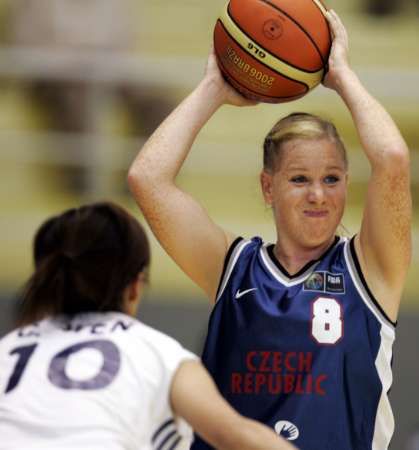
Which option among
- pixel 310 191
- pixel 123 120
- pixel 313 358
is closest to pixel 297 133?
pixel 310 191

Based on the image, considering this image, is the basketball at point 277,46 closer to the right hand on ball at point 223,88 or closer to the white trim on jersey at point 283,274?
the right hand on ball at point 223,88

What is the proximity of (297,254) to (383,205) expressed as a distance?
1.12 ft

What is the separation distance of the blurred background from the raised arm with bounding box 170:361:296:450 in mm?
3742

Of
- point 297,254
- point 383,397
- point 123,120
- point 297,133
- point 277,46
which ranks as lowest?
point 383,397

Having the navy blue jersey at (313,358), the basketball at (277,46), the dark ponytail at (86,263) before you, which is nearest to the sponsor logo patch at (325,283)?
the navy blue jersey at (313,358)

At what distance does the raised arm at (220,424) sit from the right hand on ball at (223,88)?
1.25m

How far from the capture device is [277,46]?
3.67 m

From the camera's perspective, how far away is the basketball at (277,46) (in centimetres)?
364

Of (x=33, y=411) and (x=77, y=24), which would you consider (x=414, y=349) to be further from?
(x=33, y=411)

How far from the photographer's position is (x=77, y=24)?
24.6 ft

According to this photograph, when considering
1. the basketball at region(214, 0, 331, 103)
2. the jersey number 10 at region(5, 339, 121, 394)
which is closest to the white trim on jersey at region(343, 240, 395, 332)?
the basketball at region(214, 0, 331, 103)

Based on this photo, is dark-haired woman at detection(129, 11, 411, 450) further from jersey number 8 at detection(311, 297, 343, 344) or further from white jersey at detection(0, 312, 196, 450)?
white jersey at detection(0, 312, 196, 450)

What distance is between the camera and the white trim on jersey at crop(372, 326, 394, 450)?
11.3 feet

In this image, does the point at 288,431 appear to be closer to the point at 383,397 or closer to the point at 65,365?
the point at 383,397
